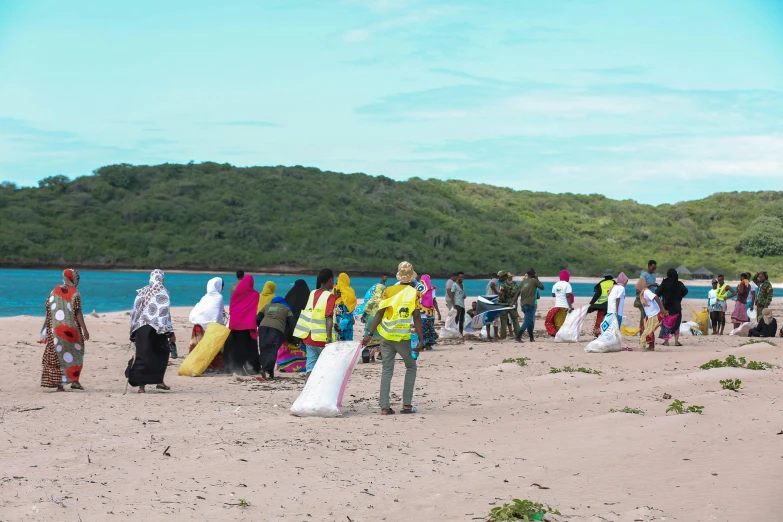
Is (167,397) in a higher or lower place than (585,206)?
lower

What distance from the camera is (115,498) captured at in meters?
6.23

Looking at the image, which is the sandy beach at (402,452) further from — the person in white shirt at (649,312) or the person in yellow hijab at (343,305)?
the person in white shirt at (649,312)

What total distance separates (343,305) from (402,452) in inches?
246

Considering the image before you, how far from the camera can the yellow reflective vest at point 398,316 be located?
32.0ft

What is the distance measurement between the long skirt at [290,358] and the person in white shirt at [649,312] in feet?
20.6

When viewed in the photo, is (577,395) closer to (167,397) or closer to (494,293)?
(167,397)

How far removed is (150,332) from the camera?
1141 centimetres

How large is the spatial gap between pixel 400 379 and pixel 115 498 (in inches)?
284

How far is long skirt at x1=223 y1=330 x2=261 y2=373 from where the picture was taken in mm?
13953

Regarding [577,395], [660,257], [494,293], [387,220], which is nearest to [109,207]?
[387,220]

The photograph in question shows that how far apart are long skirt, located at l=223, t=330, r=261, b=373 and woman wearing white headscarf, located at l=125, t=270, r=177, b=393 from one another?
236cm

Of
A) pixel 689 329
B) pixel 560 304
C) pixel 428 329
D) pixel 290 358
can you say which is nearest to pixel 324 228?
pixel 689 329

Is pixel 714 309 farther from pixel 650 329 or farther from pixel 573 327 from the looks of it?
pixel 650 329

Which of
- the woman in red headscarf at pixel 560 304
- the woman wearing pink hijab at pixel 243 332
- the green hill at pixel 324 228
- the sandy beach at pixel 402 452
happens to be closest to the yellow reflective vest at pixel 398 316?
the sandy beach at pixel 402 452
